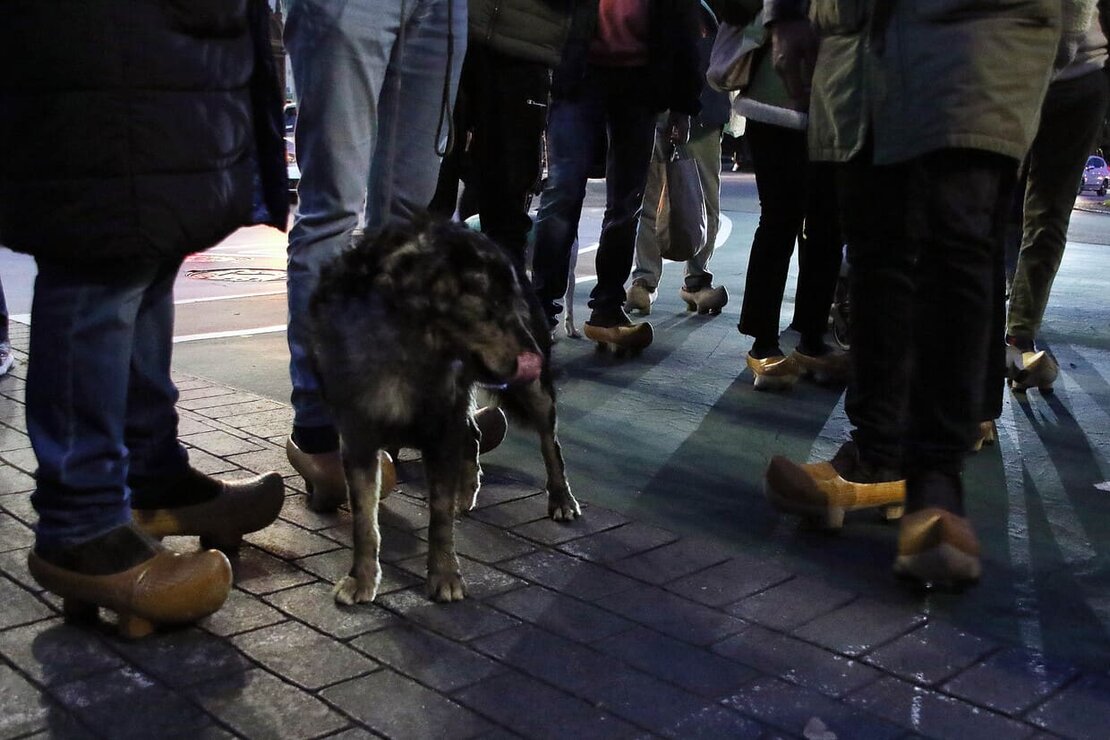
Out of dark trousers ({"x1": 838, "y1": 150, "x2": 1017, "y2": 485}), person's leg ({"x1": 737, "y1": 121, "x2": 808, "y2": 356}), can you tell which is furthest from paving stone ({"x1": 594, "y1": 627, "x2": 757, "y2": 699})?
person's leg ({"x1": 737, "y1": 121, "x2": 808, "y2": 356})

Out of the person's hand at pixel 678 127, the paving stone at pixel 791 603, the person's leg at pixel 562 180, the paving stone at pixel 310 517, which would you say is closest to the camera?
the paving stone at pixel 791 603

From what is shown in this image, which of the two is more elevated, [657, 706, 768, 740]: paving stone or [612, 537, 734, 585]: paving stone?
[657, 706, 768, 740]: paving stone

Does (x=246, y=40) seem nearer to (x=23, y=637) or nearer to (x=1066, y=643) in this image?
(x=23, y=637)

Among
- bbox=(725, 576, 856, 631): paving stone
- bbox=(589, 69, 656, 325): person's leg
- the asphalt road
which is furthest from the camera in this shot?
bbox=(589, 69, 656, 325): person's leg

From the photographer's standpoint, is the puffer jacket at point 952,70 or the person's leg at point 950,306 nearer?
the puffer jacket at point 952,70

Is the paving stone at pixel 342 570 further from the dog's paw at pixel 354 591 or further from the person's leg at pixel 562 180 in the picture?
the person's leg at pixel 562 180

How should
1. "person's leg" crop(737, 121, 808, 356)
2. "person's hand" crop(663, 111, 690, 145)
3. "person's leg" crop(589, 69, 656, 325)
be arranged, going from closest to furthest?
"person's leg" crop(737, 121, 808, 356)
"person's leg" crop(589, 69, 656, 325)
"person's hand" crop(663, 111, 690, 145)

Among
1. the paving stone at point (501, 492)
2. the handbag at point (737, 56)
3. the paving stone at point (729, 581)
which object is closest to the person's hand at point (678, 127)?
the handbag at point (737, 56)

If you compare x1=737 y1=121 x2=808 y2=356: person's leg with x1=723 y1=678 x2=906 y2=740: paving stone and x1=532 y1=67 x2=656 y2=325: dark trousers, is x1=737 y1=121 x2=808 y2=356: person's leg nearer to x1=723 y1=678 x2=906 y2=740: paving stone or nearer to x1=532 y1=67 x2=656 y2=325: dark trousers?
x1=532 y1=67 x2=656 y2=325: dark trousers

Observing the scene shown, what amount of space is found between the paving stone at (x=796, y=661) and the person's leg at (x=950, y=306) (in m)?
0.62

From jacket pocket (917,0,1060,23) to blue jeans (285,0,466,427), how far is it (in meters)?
1.43

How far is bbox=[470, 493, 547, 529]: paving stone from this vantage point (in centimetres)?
347

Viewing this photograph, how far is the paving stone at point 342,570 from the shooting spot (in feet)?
9.71

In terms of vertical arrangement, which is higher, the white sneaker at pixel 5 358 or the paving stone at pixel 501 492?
the paving stone at pixel 501 492
